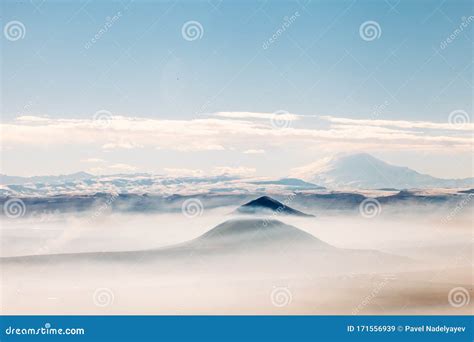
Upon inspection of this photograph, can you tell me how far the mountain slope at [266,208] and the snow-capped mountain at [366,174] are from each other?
0.70 meters

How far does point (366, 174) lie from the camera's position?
11.7m

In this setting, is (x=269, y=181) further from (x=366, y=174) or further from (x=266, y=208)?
(x=366, y=174)

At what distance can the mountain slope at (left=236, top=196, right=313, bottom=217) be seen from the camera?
11.9 metres

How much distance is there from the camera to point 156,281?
37.2 ft

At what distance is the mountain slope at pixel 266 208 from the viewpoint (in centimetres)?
1191

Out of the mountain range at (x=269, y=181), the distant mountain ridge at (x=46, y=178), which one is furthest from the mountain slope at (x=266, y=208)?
the distant mountain ridge at (x=46, y=178)

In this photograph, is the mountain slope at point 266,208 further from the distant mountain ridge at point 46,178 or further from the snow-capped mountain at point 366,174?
the distant mountain ridge at point 46,178

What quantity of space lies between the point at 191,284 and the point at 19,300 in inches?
118

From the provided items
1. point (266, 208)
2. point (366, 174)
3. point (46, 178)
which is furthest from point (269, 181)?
point (46, 178)

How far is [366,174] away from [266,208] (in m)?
2.04

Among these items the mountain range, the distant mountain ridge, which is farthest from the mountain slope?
the distant mountain ridge

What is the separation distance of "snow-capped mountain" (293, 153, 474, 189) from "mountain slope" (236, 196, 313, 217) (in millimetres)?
702

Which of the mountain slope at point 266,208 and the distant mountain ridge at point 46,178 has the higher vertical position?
the distant mountain ridge at point 46,178
